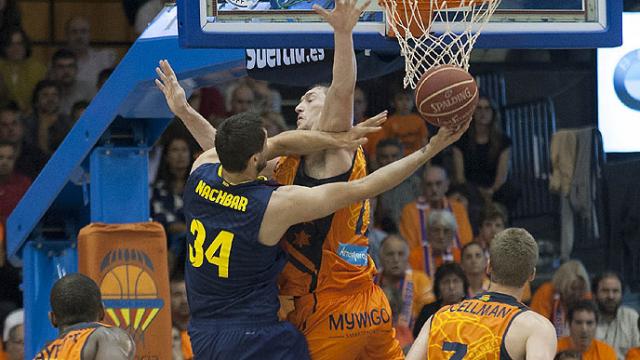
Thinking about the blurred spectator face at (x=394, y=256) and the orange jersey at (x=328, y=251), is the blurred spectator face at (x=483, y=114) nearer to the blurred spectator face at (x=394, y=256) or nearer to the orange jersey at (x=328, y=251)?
the blurred spectator face at (x=394, y=256)

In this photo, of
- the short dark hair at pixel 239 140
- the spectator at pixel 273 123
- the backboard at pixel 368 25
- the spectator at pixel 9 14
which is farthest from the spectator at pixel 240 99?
the short dark hair at pixel 239 140

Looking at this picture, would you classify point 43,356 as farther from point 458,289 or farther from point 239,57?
point 458,289

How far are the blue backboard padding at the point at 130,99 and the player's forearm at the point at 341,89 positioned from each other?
3.85ft

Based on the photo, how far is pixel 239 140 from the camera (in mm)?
6352

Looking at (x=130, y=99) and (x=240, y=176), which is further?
(x=130, y=99)

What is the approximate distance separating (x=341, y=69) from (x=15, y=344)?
18.6ft

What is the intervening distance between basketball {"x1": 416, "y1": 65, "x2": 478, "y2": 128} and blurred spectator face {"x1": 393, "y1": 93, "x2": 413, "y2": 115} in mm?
6664

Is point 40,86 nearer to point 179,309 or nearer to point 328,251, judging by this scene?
point 179,309

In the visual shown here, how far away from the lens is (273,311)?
6641mm

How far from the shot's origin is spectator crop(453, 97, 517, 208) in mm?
13086

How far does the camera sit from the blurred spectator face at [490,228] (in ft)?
41.1

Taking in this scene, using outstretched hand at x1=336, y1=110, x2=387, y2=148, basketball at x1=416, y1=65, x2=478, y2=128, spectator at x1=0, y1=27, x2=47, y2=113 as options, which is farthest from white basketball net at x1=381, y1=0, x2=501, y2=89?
spectator at x1=0, y1=27, x2=47, y2=113

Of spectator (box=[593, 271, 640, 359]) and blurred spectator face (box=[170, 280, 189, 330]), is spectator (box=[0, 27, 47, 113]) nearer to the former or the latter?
blurred spectator face (box=[170, 280, 189, 330])

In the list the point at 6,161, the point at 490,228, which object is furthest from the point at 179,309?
the point at 490,228
